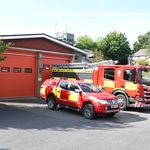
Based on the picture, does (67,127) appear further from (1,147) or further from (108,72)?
(108,72)

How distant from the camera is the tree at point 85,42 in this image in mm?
84731

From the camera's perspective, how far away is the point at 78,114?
14844 millimetres

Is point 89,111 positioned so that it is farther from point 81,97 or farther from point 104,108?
point 81,97

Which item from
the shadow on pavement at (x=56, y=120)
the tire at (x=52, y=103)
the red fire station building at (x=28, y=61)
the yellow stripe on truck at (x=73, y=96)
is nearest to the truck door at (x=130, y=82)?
the shadow on pavement at (x=56, y=120)

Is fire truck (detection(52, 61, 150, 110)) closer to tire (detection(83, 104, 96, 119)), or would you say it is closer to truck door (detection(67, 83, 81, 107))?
truck door (detection(67, 83, 81, 107))

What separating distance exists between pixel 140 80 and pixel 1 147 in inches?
380

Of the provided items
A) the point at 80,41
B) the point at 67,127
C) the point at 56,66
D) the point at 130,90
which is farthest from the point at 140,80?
the point at 80,41

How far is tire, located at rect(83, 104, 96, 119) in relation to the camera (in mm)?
13492

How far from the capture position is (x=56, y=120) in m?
12.9

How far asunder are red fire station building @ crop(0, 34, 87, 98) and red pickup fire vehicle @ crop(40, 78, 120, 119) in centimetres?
422

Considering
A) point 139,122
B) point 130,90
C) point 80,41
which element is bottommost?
point 139,122

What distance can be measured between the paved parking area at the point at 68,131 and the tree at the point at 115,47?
51.9 m

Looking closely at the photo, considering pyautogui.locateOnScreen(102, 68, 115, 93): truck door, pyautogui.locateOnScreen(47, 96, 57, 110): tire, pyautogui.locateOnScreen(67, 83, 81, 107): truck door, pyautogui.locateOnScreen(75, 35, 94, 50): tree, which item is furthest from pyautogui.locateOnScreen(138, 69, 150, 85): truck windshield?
pyautogui.locateOnScreen(75, 35, 94, 50): tree

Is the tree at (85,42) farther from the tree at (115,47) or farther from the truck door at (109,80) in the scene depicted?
the truck door at (109,80)
